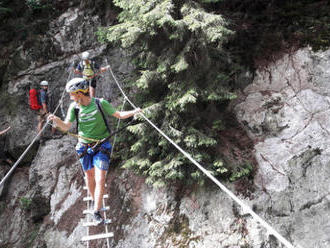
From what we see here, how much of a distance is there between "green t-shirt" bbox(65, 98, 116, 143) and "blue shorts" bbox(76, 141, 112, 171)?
129 millimetres

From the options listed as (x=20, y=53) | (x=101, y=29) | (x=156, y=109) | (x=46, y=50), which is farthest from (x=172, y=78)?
(x=20, y=53)

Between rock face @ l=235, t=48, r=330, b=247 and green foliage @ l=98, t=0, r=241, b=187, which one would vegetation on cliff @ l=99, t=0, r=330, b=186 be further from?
rock face @ l=235, t=48, r=330, b=247

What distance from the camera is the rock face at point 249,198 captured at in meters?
4.76

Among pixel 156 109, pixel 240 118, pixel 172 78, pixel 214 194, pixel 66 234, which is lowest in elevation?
pixel 66 234

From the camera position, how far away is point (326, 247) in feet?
13.9

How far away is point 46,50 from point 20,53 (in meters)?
1.10

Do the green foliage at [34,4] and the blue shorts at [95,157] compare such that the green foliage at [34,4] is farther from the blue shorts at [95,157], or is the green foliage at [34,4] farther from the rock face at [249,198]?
the blue shorts at [95,157]

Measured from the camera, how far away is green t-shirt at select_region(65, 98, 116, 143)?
4.38m

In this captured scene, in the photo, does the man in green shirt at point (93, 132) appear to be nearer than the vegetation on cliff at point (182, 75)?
Yes

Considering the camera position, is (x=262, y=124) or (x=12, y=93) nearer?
(x=262, y=124)

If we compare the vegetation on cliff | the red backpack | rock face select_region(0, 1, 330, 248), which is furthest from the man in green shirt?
the red backpack

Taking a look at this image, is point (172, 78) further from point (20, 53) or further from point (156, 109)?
point (20, 53)

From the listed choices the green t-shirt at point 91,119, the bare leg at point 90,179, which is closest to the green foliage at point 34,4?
the green t-shirt at point 91,119

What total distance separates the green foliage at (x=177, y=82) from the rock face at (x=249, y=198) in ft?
2.40
